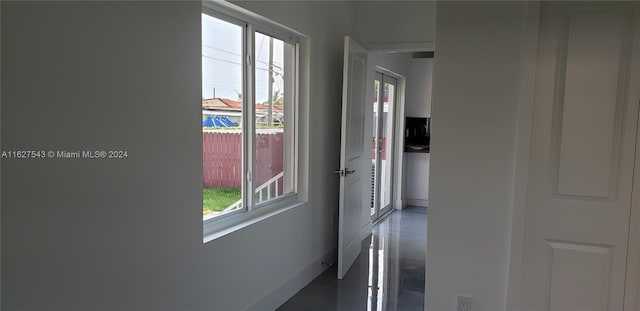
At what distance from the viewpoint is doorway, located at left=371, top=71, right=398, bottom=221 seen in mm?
5742

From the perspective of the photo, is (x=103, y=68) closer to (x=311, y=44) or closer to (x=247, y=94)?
(x=247, y=94)

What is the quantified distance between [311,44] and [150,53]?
1.80 meters

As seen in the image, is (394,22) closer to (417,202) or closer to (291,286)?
(291,286)

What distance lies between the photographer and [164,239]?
6.82 feet

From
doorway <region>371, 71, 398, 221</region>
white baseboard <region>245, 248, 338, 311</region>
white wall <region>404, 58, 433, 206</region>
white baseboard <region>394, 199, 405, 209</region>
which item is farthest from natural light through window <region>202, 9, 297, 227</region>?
white wall <region>404, 58, 433, 206</region>

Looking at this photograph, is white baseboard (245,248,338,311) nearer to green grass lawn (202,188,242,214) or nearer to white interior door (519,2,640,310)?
green grass lawn (202,188,242,214)

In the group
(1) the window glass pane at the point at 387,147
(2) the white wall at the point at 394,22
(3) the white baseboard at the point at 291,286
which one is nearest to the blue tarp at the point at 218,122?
(3) the white baseboard at the point at 291,286

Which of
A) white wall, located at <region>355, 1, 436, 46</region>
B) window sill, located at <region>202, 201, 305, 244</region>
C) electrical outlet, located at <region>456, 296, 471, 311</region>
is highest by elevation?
white wall, located at <region>355, 1, 436, 46</region>

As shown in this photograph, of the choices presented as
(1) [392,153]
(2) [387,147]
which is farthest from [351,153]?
(1) [392,153]

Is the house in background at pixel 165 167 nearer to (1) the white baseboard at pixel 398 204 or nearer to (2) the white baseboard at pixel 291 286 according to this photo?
(2) the white baseboard at pixel 291 286

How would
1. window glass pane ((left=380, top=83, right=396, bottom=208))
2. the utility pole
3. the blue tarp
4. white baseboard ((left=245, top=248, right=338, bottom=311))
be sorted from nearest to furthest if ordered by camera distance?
the blue tarp, white baseboard ((left=245, top=248, right=338, bottom=311)), the utility pole, window glass pane ((left=380, top=83, right=396, bottom=208))

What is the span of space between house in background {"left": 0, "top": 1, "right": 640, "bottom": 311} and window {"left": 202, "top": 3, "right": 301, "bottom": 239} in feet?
0.56

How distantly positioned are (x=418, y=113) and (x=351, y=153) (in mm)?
3004

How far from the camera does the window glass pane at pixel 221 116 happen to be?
250 cm
